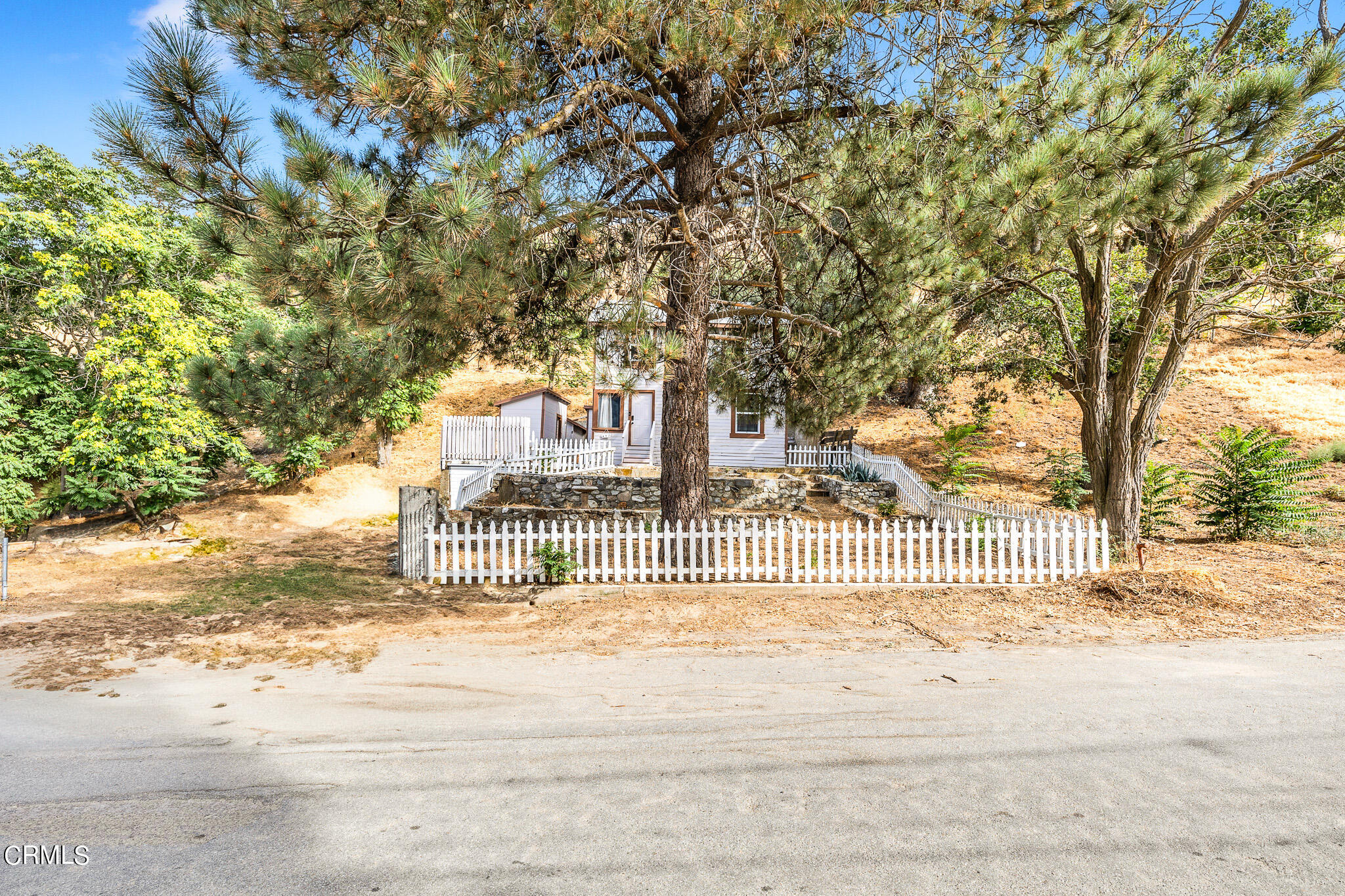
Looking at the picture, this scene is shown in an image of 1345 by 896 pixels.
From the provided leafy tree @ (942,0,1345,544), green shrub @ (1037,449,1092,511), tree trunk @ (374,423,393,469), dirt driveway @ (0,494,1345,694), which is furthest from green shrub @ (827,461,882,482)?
tree trunk @ (374,423,393,469)

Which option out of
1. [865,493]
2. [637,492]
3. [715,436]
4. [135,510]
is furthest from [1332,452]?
[135,510]

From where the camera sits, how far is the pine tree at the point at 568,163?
5219mm

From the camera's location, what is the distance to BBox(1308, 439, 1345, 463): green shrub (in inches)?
673

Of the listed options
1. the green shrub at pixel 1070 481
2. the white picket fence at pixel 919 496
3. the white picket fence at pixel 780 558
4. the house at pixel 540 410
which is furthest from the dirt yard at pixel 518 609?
the house at pixel 540 410

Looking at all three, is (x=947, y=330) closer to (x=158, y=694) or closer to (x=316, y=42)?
(x=316, y=42)

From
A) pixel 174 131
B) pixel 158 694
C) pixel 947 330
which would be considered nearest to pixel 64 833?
pixel 158 694

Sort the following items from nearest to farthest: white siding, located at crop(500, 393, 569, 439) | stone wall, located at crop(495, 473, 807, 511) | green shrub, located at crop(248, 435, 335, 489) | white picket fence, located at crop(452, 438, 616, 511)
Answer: stone wall, located at crop(495, 473, 807, 511) < white picket fence, located at crop(452, 438, 616, 511) < green shrub, located at crop(248, 435, 335, 489) < white siding, located at crop(500, 393, 569, 439)

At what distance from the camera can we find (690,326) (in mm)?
8328

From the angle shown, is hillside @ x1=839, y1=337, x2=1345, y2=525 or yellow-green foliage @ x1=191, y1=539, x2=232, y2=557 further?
hillside @ x1=839, y1=337, x2=1345, y2=525

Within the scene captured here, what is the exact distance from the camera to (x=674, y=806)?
2977 millimetres

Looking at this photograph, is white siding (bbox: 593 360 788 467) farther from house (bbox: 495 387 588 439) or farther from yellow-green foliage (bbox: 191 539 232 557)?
yellow-green foliage (bbox: 191 539 232 557)

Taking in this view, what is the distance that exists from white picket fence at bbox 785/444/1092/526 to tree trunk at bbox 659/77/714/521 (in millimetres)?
3912

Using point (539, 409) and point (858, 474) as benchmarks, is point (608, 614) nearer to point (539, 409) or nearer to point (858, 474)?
point (858, 474)

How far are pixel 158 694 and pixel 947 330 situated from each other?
34.7ft
